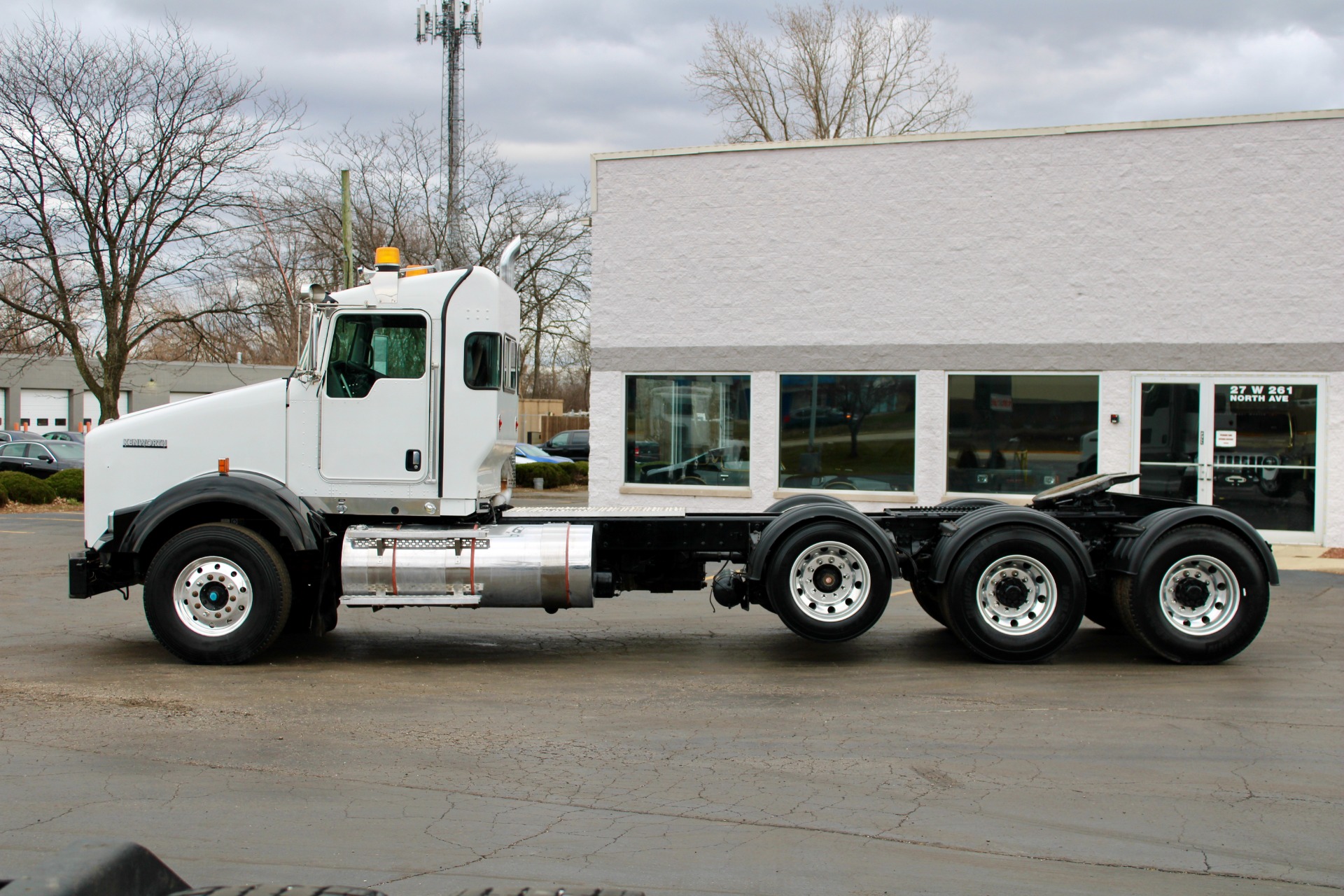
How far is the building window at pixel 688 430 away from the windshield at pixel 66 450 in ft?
61.9

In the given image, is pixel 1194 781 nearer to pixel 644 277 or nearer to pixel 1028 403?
pixel 1028 403

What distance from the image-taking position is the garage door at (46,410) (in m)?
55.9

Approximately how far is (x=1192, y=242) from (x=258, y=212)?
772 inches

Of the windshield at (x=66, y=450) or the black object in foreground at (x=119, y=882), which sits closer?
the black object in foreground at (x=119, y=882)

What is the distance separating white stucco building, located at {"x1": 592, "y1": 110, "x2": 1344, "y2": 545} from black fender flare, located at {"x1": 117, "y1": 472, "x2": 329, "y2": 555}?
10.4 meters

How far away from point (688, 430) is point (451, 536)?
10.2 metres

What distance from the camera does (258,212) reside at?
85.2ft

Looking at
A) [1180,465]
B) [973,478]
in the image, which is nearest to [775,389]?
[973,478]

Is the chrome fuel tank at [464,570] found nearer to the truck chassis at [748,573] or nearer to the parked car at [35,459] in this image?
the truck chassis at [748,573]

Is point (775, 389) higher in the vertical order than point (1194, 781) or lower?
higher

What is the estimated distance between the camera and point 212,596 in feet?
27.6

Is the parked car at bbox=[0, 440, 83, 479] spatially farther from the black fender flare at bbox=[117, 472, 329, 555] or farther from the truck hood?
the black fender flare at bbox=[117, 472, 329, 555]

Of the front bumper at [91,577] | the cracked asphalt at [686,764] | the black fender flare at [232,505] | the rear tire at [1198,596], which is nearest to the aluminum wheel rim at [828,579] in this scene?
the cracked asphalt at [686,764]

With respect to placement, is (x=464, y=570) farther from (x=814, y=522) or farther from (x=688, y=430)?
(x=688, y=430)
